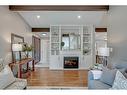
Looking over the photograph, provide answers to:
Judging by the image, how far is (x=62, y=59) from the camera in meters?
8.05

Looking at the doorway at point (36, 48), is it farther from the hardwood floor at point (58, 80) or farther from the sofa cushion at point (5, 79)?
the sofa cushion at point (5, 79)

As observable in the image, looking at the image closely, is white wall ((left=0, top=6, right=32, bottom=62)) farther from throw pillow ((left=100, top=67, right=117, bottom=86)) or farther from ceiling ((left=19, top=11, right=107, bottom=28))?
throw pillow ((left=100, top=67, right=117, bottom=86))

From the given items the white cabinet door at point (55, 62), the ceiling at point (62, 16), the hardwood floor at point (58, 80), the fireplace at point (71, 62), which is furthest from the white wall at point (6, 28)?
the fireplace at point (71, 62)

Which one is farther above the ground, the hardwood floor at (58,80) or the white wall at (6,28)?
the white wall at (6,28)

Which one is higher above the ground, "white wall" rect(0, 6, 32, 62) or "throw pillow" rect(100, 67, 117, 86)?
"white wall" rect(0, 6, 32, 62)

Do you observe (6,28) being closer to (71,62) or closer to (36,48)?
(71,62)

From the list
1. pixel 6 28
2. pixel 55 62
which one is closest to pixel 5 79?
pixel 6 28

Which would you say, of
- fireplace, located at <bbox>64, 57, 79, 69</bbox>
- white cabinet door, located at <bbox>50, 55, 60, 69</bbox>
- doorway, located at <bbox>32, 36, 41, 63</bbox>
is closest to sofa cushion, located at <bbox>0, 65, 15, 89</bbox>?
white cabinet door, located at <bbox>50, 55, 60, 69</bbox>

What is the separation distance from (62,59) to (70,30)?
1625 millimetres

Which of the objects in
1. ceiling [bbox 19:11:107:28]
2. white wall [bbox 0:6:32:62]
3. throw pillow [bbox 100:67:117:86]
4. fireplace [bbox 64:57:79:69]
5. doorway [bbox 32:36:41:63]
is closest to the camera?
throw pillow [bbox 100:67:117:86]

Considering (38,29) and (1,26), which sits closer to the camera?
(1,26)
